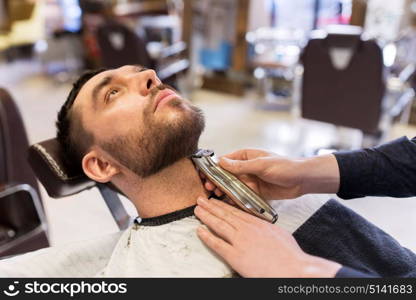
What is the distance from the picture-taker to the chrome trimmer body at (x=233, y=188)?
1.05 m

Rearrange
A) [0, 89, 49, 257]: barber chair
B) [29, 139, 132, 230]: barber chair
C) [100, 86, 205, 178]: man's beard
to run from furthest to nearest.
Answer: [0, 89, 49, 257]: barber chair → [29, 139, 132, 230]: barber chair → [100, 86, 205, 178]: man's beard

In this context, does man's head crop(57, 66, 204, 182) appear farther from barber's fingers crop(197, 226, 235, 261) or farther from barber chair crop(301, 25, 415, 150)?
barber chair crop(301, 25, 415, 150)

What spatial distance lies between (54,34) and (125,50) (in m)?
2.15

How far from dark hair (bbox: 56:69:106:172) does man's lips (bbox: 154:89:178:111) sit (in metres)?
0.21

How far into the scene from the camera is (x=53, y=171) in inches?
49.6

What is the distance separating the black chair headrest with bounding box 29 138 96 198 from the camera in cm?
125

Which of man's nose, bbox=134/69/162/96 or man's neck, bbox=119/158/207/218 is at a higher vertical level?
man's nose, bbox=134/69/162/96

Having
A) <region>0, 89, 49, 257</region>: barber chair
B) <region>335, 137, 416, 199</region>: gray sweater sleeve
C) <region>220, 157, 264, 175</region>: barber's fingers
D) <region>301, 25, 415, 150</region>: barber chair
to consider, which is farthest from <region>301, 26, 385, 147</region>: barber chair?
<region>0, 89, 49, 257</region>: barber chair

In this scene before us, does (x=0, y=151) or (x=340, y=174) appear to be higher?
(x=340, y=174)

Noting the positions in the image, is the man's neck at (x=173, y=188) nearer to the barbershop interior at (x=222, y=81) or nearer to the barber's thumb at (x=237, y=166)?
the barber's thumb at (x=237, y=166)

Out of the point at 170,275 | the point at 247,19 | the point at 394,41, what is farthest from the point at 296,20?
the point at 170,275

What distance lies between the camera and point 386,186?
1.13m

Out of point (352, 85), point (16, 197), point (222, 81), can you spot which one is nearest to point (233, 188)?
point (16, 197)

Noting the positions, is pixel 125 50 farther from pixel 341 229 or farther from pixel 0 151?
pixel 341 229
